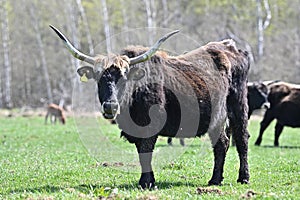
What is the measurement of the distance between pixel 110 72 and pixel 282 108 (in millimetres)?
11115

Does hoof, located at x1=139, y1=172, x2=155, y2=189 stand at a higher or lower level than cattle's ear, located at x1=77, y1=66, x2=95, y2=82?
lower

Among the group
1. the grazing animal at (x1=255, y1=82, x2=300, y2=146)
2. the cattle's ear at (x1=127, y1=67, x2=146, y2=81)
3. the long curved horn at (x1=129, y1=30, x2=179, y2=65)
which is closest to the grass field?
the cattle's ear at (x1=127, y1=67, x2=146, y2=81)

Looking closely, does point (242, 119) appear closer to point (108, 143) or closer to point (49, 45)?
point (108, 143)

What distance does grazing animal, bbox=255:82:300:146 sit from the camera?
704 inches

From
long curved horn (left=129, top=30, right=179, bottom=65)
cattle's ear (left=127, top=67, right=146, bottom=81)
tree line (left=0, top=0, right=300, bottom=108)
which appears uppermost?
tree line (left=0, top=0, right=300, bottom=108)

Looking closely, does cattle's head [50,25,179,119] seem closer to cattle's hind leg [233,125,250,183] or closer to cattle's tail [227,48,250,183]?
cattle's tail [227,48,250,183]

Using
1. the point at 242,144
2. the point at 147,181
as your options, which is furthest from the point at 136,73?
the point at 242,144

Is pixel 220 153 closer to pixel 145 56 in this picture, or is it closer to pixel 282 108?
pixel 145 56

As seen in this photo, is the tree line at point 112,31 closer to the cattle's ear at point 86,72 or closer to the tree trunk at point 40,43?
the tree trunk at point 40,43

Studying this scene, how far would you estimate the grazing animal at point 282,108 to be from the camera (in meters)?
17.9

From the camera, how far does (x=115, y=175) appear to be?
9.73 m

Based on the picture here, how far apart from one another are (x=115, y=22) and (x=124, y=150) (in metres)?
32.5

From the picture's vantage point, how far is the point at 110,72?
8.30 metres

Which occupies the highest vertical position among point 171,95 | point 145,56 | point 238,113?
point 145,56
